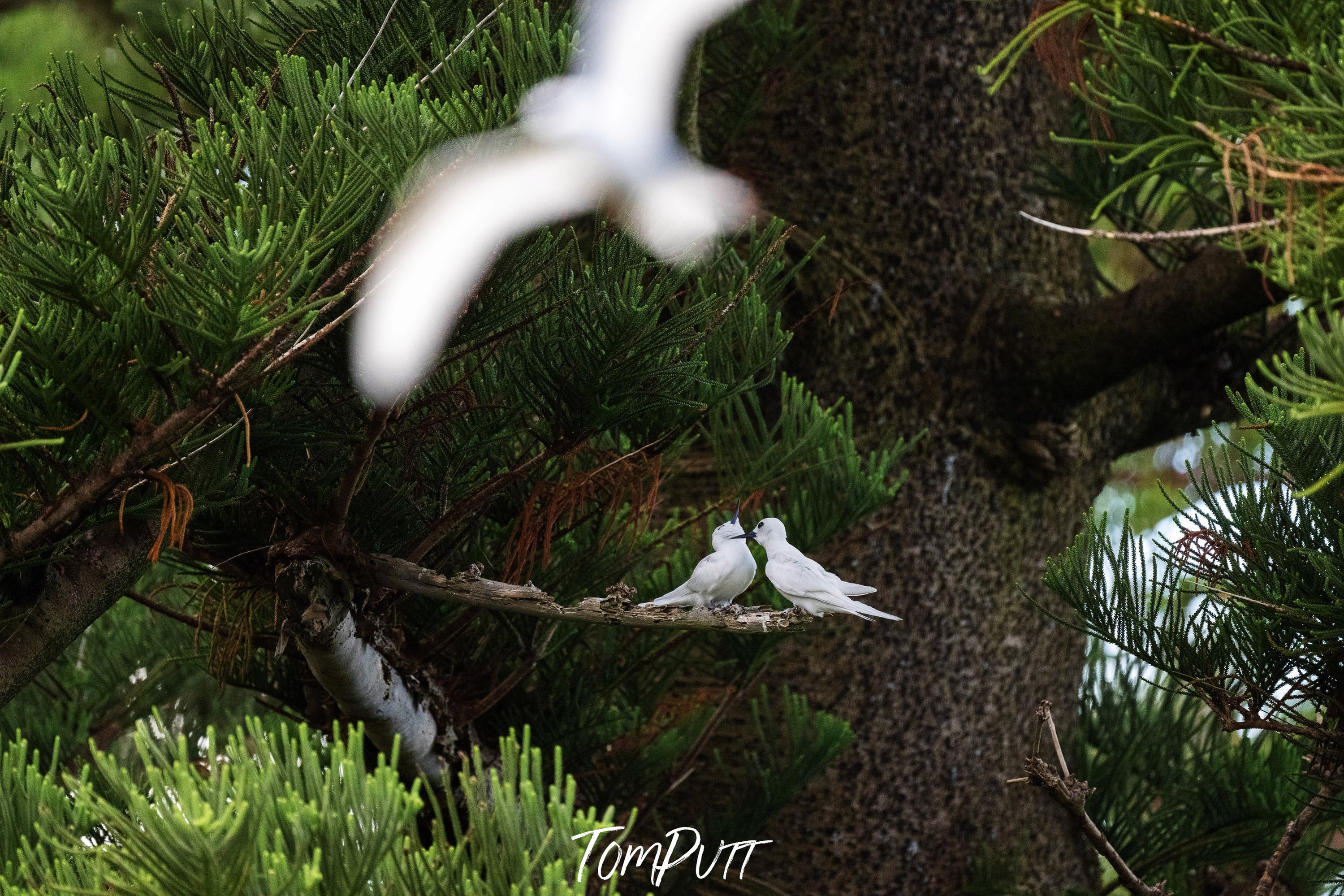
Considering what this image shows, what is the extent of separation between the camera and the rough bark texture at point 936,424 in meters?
1.09

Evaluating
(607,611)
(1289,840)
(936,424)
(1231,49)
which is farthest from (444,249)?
(936,424)

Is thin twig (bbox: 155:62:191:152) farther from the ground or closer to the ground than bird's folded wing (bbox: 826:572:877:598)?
farther from the ground

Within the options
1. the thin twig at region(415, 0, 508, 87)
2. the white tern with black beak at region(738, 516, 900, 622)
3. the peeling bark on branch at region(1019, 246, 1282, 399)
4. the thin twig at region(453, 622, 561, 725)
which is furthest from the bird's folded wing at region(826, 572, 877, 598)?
the peeling bark on branch at region(1019, 246, 1282, 399)

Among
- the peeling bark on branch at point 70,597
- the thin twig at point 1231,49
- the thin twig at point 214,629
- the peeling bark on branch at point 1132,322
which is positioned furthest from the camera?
the peeling bark on branch at point 1132,322

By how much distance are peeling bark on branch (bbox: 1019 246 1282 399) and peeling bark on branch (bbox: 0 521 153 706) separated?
808mm

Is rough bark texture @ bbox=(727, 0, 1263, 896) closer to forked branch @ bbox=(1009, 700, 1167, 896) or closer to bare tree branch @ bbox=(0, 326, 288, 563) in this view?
forked branch @ bbox=(1009, 700, 1167, 896)

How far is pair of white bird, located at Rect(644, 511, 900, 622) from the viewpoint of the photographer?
0.62 meters

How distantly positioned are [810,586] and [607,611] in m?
0.11

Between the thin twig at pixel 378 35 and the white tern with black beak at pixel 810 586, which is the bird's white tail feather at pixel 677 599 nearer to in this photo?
the white tern with black beak at pixel 810 586

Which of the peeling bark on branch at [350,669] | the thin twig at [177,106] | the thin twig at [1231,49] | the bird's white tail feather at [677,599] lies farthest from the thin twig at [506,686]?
the thin twig at [1231,49]

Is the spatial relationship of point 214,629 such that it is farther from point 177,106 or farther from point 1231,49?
point 1231,49

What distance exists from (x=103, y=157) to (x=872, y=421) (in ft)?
2.61

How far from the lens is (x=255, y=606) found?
76 centimetres

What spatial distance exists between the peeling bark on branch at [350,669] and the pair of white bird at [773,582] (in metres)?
0.17
